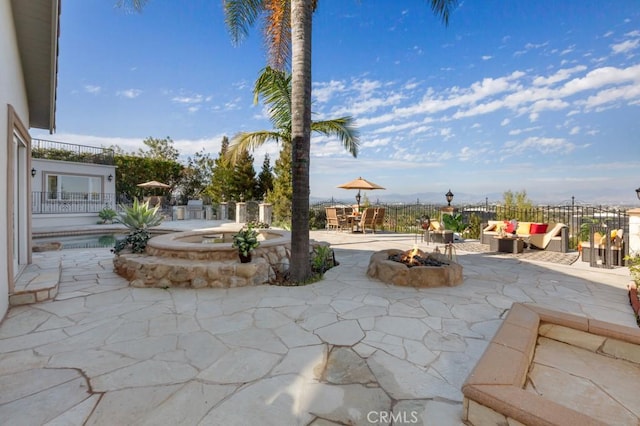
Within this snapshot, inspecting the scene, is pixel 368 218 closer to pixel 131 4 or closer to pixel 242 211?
pixel 242 211

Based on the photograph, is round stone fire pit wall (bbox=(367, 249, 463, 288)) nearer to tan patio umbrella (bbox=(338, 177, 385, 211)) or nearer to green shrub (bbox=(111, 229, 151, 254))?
green shrub (bbox=(111, 229, 151, 254))

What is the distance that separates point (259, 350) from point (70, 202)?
18957mm

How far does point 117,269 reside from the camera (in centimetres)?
504

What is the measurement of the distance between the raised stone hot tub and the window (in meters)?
15.8

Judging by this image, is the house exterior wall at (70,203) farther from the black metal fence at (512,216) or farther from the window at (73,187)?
the black metal fence at (512,216)

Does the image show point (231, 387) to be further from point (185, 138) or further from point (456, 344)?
point (185, 138)

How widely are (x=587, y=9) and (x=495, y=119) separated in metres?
5.44

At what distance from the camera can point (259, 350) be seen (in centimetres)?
244

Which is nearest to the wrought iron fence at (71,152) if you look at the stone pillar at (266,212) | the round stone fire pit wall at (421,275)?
the stone pillar at (266,212)

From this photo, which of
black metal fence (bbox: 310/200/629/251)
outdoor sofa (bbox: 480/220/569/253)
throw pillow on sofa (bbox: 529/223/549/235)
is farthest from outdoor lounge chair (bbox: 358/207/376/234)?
throw pillow on sofa (bbox: 529/223/549/235)

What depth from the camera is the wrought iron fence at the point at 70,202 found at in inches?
567

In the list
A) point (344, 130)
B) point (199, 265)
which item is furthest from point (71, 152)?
point (199, 265)

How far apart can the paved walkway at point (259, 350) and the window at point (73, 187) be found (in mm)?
16128

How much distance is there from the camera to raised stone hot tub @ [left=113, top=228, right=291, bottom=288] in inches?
170
